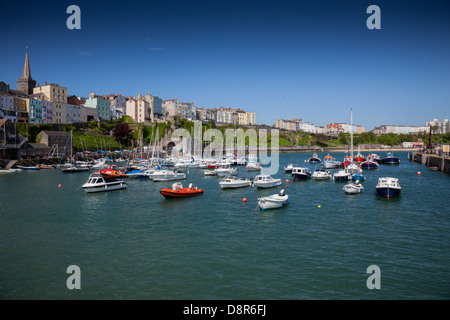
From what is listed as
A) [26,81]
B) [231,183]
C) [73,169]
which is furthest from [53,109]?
[231,183]

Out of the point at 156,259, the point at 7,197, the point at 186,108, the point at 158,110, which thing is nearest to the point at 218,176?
the point at 7,197

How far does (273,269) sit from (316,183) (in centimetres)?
3616

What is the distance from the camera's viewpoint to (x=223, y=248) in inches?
823

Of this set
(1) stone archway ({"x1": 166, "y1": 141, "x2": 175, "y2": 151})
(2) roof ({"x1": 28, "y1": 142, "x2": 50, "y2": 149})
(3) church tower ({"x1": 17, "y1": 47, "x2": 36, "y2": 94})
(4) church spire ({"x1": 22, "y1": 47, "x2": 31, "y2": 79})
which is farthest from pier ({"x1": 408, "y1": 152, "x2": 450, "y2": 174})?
(4) church spire ({"x1": 22, "y1": 47, "x2": 31, "y2": 79})

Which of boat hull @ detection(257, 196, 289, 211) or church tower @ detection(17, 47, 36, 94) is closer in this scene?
boat hull @ detection(257, 196, 289, 211)

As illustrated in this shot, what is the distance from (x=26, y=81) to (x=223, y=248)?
128 meters

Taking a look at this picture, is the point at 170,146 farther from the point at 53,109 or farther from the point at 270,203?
the point at 270,203

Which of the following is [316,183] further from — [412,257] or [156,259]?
[156,259]

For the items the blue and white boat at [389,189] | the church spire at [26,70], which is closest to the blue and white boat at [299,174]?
the blue and white boat at [389,189]

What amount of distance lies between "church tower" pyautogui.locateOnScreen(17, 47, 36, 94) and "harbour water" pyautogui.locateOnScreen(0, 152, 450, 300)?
99.1 metres

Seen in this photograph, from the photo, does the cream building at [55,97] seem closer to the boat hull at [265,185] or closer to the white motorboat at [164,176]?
the white motorboat at [164,176]

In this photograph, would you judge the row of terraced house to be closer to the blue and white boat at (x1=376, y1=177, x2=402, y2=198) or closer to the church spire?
the church spire

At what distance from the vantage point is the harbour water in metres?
15.6

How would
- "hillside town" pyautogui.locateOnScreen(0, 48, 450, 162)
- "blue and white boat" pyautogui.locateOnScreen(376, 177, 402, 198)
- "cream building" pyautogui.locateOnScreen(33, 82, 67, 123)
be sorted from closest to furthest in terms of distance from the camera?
1. "blue and white boat" pyautogui.locateOnScreen(376, 177, 402, 198)
2. "hillside town" pyautogui.locateOnScreen(0, 48, 450, 162)
3. "cream building" pyautogui.locateOnScreen(33, 82, 67, 123)
